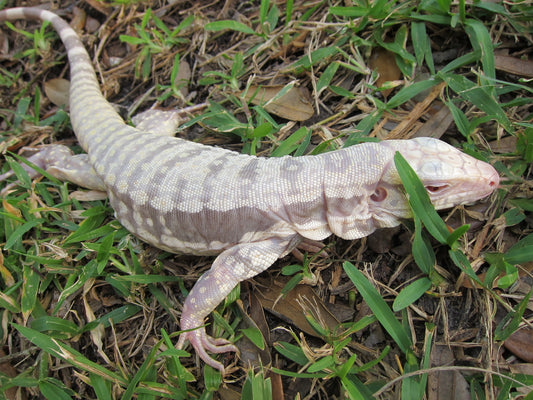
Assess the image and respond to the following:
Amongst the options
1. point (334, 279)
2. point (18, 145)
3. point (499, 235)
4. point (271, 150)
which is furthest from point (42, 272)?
point (499, 235)

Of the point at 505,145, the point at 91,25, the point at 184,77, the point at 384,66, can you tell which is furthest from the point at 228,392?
the point at 91,25

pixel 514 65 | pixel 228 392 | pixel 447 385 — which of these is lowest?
pixel 228 392

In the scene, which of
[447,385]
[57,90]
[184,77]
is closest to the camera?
[447,385]

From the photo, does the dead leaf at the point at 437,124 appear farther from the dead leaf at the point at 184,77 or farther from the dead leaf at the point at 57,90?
the dead leaf at the point at 57,90

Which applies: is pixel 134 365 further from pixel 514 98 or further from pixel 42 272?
pixel 514 98

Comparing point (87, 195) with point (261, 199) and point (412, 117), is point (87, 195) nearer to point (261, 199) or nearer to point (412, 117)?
point (261, 199)

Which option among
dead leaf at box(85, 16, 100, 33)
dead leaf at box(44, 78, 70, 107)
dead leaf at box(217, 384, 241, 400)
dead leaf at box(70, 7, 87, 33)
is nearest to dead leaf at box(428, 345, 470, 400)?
dead leaf at box(217, 384, 241, 400)

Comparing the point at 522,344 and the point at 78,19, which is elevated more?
the point at 78,19
